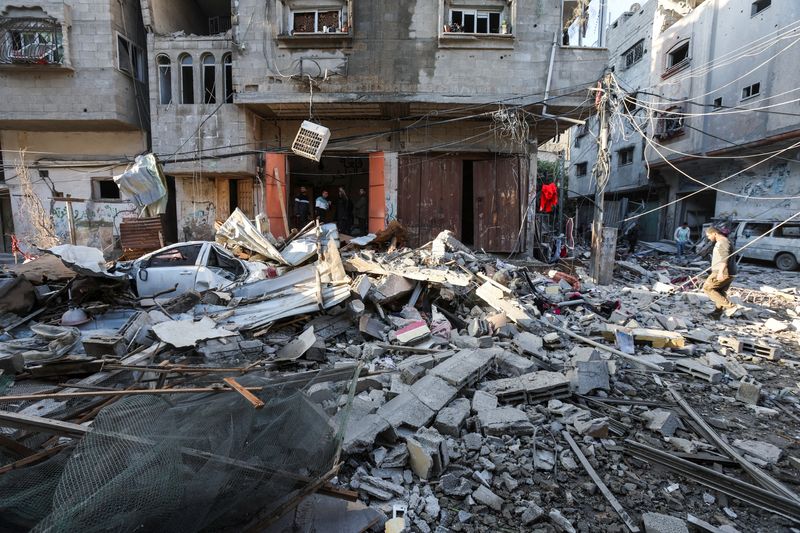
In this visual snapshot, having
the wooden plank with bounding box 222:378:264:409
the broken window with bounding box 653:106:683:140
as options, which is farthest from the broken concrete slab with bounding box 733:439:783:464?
the broken window with bounding box 653:106:683:140

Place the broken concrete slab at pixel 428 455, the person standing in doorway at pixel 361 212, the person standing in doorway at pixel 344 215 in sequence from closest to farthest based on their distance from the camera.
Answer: the broken concrete slab at pixel 428 455 → the person standing in doorway at pixel 361 212 → the person standing in doorway at pixel 344 215

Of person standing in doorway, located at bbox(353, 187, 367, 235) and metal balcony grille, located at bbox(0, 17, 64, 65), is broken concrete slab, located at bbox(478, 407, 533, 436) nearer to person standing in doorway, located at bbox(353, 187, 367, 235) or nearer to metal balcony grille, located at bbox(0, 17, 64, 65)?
person standing in doorway, located at bbox(353, 187, 367, 235)

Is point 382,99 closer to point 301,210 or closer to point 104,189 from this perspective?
point 301,210

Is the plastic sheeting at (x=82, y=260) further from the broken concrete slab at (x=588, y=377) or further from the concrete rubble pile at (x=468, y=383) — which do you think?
the broken concrete slab at (x=588, y=377)

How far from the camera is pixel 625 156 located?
74.1ft

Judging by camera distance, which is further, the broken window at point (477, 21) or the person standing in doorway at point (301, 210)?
the person standing in doorway at point (301, 210)

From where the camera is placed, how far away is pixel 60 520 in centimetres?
148

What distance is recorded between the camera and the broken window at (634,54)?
69.9 ft

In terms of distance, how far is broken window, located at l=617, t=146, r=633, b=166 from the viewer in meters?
22.0

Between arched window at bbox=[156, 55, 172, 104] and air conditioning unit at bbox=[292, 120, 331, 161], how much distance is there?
4393 millimetres

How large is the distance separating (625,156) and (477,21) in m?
15.0

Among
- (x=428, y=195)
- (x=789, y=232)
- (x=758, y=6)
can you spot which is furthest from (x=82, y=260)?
(x=758, y=6)

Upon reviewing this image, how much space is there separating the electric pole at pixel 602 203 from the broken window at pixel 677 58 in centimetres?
1158

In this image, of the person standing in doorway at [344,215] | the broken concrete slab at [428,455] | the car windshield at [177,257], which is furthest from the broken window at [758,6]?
the car windshield at [177,257]
